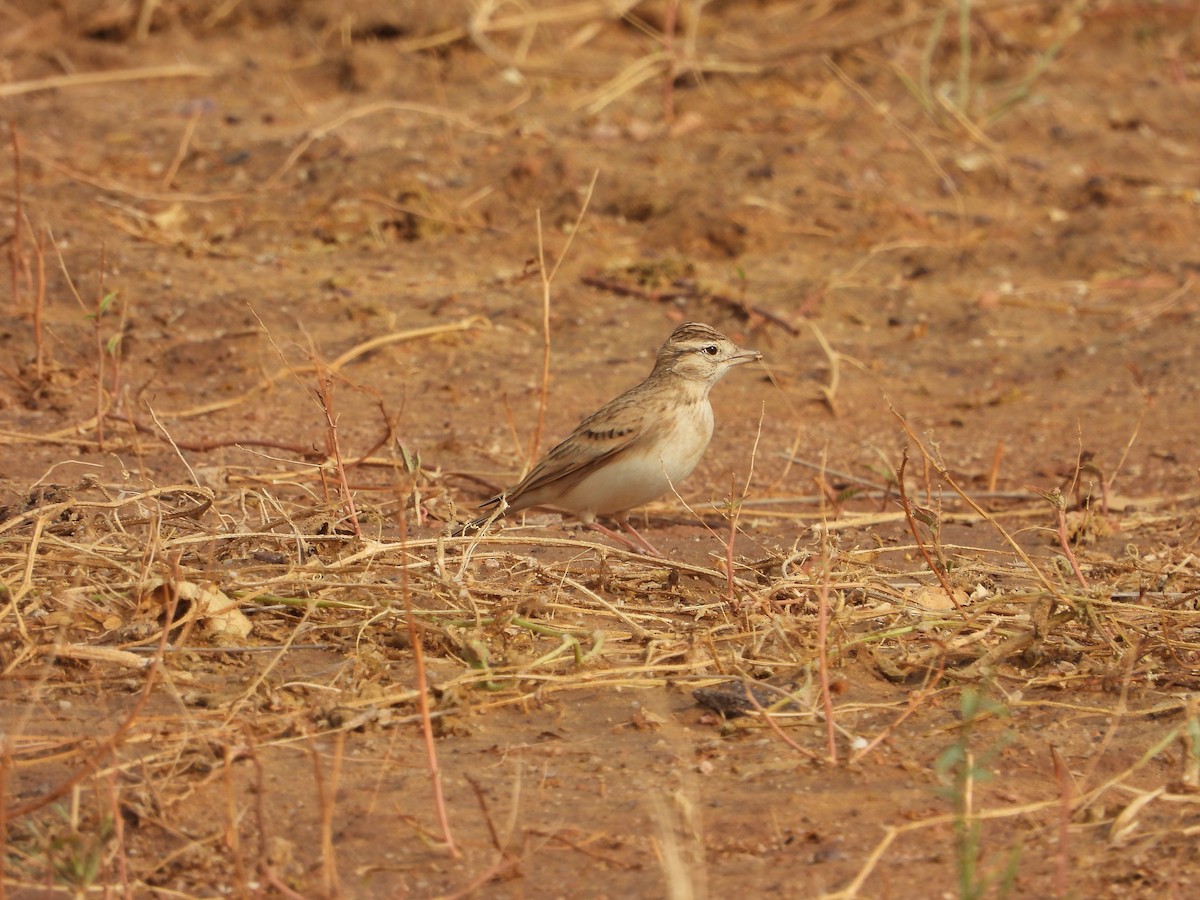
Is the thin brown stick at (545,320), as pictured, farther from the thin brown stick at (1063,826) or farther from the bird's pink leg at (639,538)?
the thin brown stick at (1063,826)

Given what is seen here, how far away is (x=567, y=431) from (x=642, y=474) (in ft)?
4.92

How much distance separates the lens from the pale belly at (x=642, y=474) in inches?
241

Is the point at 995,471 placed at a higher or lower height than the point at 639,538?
higher

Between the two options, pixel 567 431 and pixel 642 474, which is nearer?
pixel 642 474

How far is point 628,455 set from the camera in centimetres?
617

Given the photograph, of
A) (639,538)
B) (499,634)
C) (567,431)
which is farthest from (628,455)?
(499,634)

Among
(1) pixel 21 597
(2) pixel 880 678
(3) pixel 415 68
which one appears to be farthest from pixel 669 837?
(3) pixel 415 68

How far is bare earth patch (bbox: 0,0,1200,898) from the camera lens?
3658 millimetres

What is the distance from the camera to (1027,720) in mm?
4270

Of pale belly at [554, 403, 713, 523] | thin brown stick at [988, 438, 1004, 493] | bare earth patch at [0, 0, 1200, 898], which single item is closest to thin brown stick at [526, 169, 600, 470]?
bare earth patch at [0, 0, 1200, 898]

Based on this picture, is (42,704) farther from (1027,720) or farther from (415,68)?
(415,68)

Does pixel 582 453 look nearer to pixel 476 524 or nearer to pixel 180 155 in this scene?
pixel 476 524

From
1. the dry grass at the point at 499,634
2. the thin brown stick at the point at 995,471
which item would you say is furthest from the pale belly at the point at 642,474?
the thin brown stick at the point at 995,471

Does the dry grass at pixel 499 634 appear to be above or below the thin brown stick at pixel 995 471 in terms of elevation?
above
